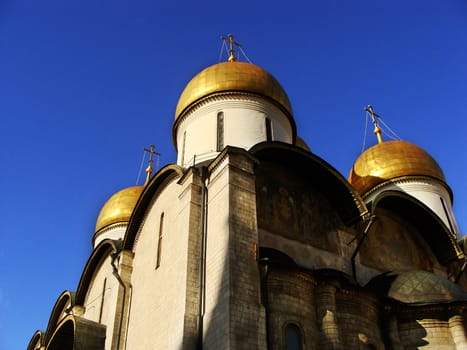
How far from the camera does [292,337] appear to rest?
7699 millimetres

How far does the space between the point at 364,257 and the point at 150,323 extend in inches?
186

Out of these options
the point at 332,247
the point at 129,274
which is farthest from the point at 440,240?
the point at 129,274

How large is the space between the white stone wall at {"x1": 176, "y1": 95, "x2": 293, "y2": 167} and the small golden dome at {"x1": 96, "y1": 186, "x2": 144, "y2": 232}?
5.09 m

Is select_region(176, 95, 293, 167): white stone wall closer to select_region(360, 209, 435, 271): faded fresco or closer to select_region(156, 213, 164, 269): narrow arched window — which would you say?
select_region(156, 213, 164, 269): narrow arched window

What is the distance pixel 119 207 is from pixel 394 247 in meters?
Answer: 9.55

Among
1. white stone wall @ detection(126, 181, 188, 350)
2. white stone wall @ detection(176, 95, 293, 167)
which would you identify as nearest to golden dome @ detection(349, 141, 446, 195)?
white stone wall @ detection(176, 95, 293, 167)

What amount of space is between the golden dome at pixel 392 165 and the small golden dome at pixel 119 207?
7.49m

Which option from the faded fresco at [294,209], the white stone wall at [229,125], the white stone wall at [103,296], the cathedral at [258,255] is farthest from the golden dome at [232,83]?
the white stone wall at [103,296]

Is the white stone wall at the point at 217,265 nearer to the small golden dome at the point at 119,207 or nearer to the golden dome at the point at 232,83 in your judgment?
the golden dome at the point at 232,83

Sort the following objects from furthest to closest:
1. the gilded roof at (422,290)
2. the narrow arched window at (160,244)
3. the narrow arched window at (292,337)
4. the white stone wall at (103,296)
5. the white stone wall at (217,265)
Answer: the white stone wall at (103,296) → the narrow arched window at (160,244) → the gilded roof at (422,290) → the narrow arched window at (292,337) → the white stone wall at (217,265)

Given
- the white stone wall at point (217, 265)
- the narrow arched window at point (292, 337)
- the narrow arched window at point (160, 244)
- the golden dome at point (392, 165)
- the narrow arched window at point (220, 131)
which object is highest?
the golden dome at point (392, 165)

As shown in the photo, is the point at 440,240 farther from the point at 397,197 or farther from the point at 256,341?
the point at 256,341

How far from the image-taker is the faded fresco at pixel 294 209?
9440mm

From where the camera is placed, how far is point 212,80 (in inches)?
479
